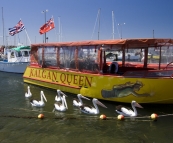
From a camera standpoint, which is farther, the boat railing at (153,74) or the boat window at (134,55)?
the boat window at (134,55)

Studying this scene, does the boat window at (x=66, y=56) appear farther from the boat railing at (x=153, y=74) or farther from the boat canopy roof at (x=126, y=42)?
the boat railing at (x=153, y=74)

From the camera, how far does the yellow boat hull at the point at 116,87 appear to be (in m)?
9.62

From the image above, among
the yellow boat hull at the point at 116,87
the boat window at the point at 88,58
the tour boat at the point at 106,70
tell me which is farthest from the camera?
the boat window at the point at 88,58

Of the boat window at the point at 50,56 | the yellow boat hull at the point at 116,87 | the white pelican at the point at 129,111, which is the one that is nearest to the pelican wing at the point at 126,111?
the white pelican at the point at 129,111

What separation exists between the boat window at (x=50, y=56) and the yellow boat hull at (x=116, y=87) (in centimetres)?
80

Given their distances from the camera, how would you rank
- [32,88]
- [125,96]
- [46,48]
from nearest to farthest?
1. [125,96]
2. [46,48]
3. [32,88]

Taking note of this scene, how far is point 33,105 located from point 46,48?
4.78 m

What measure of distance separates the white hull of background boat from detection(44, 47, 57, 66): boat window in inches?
444

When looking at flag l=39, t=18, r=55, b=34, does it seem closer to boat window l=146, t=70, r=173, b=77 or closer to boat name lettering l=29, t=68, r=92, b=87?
boat name lettering l=29, t=68, r=92, b=87

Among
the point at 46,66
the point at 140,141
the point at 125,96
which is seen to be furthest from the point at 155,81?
the point at 46,66

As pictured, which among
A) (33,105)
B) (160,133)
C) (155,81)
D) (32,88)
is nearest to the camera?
(160,133)

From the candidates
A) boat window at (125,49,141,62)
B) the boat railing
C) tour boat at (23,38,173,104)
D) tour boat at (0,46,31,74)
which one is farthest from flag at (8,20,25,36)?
the boat railing

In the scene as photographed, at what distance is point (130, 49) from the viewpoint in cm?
1313

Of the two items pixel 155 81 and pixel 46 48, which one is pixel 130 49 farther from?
pixel 46 48
